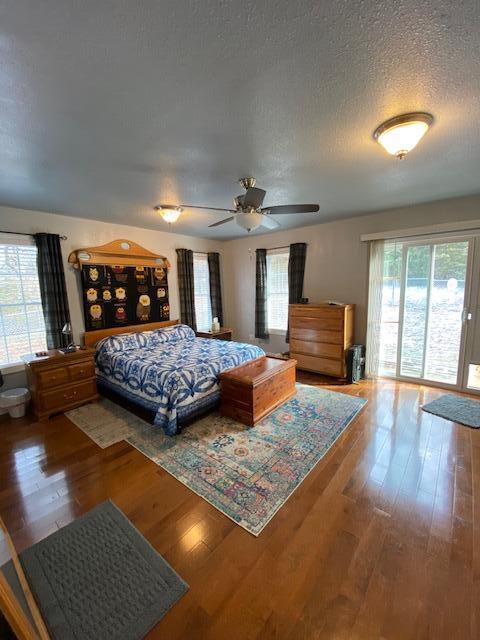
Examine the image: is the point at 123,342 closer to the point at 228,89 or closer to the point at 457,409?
the point at 228,89

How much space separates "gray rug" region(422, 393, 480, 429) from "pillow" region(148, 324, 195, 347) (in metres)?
3.45

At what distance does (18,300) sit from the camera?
3203 mm

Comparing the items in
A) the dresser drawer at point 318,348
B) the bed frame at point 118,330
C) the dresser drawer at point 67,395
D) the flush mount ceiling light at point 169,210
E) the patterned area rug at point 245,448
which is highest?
the flush mount ceiling light at point 169,210

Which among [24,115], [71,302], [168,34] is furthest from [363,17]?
[71,302]

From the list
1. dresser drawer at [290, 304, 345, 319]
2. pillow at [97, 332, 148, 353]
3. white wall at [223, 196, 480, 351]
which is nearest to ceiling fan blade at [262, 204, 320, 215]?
dresser drawer at [290, 304, 345, 319]

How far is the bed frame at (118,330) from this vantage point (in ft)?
12.2

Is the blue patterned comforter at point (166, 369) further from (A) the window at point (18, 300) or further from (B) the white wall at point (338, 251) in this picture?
(B) the white wall at point (338, 251)

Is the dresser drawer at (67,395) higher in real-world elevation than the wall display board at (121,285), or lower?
lower

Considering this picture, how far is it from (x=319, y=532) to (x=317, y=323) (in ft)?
9.35

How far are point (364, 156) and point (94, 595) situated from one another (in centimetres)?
325

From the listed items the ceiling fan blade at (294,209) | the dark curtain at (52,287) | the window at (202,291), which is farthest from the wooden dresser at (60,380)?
the ceiling fan blade at (294,209)

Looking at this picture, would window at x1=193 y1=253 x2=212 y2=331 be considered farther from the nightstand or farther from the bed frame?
the bed frame

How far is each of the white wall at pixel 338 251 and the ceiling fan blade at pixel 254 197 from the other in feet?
7.66

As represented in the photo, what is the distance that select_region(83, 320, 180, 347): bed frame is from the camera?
12.2 feet
